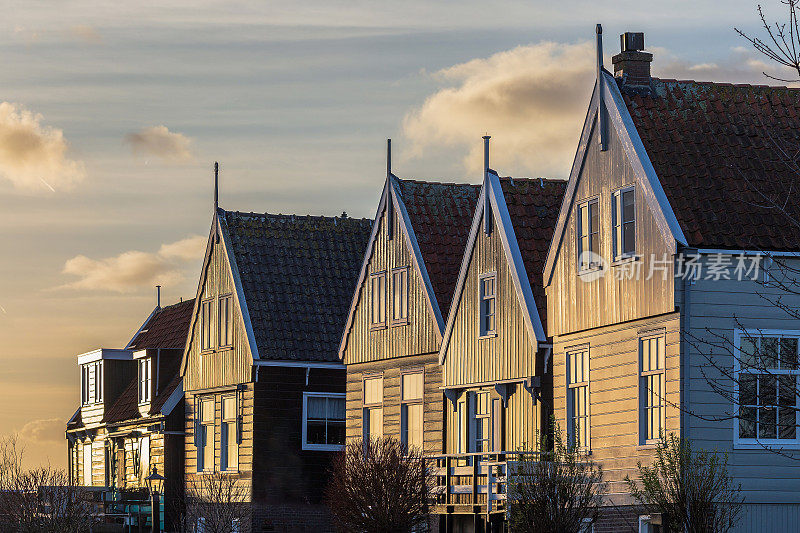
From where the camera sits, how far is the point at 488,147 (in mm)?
36938

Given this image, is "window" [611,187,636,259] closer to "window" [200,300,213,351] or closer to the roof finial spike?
the roof finial spike

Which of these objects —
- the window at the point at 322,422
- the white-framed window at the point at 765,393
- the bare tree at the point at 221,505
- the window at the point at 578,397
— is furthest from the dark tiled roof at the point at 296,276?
the white-framed window at the point at 765,393

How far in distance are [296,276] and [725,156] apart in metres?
19.7

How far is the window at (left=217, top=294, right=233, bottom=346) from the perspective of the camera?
47.0 m

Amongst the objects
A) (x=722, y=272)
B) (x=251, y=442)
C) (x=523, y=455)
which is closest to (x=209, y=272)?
(x=251, y=442)

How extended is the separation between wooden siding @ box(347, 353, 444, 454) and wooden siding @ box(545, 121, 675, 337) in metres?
6.77

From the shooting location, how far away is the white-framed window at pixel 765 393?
91.0ft

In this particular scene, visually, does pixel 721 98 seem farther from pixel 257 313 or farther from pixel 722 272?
pixel 257 313

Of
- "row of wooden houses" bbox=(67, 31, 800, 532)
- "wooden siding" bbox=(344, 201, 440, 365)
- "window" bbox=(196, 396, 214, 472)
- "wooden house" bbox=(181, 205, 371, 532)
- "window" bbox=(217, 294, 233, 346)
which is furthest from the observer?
"window" bbox=(196, 396, 214, 472)

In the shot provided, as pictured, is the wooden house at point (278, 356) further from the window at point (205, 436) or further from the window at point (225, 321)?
the window at point (205, 436)

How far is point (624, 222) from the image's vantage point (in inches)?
1180

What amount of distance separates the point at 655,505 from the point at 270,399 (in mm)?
20240

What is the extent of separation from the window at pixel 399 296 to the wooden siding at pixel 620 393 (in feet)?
29.1

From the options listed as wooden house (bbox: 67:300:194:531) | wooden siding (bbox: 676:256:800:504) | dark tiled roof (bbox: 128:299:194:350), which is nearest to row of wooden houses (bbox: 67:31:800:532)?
wooden siding (bbox: 676:256:800:504)
